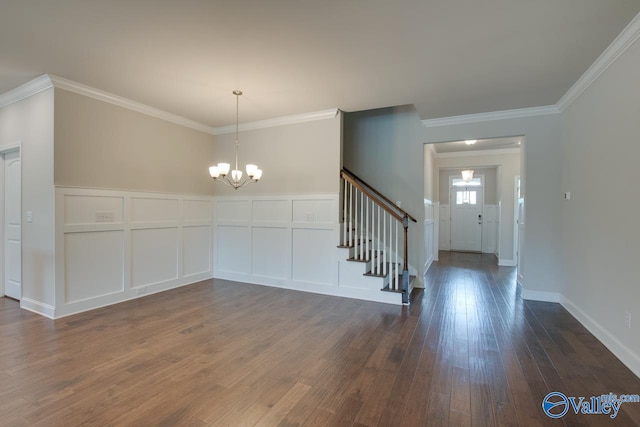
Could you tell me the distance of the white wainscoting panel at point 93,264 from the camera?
355 centimetres

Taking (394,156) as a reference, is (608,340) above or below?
below

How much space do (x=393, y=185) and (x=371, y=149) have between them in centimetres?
77

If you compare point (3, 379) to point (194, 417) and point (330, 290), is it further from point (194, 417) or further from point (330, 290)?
point (330, 290)

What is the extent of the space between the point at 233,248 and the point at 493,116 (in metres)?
4.77

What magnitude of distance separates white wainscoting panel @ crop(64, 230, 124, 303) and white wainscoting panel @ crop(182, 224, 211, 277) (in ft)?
3.54

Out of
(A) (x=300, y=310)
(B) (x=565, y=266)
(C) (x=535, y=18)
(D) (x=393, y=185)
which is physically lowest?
(A) (x=300, y=310)

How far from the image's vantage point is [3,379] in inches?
87.7

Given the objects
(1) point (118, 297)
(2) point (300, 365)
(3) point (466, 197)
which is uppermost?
(3) point (466, 197)

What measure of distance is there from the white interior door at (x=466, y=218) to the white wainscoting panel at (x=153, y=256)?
790 cm

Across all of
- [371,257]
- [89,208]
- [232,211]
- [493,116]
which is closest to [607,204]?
[493,116]

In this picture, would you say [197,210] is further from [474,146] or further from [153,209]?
[474,146]

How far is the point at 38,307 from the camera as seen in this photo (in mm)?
3590

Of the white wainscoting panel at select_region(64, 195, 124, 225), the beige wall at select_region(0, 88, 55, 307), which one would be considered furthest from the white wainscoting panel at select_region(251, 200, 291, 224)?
the beige wall at select_region(0, 88, 55, 307)

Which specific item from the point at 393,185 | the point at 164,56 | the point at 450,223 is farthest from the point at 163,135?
the point at 450,223
